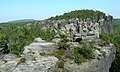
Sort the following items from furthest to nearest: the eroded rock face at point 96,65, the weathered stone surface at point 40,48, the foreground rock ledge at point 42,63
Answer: the weathered stone surface at point 40,48
the eroded rock face at point 96,65
the foreground rock ledge at point 42,63

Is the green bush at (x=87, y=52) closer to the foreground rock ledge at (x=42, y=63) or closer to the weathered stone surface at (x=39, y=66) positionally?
the foreground rock ledge at (x=42, y=63)

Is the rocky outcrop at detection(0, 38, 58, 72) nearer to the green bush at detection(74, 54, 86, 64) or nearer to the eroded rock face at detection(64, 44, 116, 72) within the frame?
the eroded rock face at detection(64, 44, 116, 72)

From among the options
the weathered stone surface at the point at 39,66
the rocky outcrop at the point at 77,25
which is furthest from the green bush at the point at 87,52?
the rocky outcrop at the point at 77,25


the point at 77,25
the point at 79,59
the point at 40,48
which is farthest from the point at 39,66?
the point at 77,25

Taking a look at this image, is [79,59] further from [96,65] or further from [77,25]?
[77,25]

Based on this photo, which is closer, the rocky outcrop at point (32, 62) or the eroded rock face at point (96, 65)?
the rocky outcrop at point (32, 62)

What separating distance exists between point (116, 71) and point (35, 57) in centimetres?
4042

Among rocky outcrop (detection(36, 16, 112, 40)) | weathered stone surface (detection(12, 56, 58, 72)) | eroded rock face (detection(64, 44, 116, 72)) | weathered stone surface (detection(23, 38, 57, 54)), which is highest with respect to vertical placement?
weathered stone surface (detection(23, 38, 57, 54))

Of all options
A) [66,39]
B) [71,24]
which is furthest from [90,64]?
[71,24]

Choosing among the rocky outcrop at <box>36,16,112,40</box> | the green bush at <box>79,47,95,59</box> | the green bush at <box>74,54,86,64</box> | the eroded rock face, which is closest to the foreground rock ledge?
the eroded rock face

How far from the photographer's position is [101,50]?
1313 inches

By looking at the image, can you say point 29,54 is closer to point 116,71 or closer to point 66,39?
point 66,39

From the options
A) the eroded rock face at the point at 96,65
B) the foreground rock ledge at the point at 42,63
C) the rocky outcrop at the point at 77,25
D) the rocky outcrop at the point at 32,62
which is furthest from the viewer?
the rocky outcrop at the point at 77,25

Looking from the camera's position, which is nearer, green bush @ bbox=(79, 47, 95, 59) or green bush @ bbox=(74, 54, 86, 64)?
green bush @ bbox=(74, 54, 86, 64)
